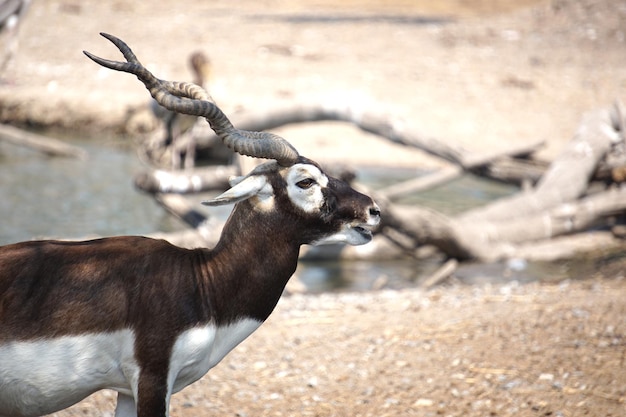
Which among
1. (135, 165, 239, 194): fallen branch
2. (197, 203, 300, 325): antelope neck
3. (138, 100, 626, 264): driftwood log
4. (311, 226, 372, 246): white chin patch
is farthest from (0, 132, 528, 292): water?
(197, 203, 300, 325): antelope neck

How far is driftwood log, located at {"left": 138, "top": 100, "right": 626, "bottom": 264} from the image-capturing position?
399 inches

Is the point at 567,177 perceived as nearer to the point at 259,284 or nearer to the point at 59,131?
the point at 259,284

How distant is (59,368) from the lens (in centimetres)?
386

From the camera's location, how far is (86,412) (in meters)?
5.49

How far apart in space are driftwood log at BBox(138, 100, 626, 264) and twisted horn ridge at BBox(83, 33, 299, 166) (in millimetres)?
5467

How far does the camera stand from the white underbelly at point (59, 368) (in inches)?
151

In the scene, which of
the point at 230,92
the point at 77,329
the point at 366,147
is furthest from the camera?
the point at 230,92

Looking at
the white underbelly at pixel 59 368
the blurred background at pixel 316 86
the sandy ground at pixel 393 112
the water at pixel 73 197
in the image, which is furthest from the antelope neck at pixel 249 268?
the water at pixel 73 197

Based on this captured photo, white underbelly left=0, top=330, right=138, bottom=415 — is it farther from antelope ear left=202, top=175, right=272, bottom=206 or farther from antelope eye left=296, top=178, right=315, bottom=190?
antelope eye left=296, top=178, right=315, bottom=190

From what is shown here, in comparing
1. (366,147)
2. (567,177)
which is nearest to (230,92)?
(366,147)

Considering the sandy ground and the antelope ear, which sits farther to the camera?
the sandy ground

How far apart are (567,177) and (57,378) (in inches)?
345

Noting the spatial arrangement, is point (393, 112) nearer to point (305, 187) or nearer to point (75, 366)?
point (305, 187)

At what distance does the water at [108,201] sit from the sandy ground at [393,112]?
3.24ft
